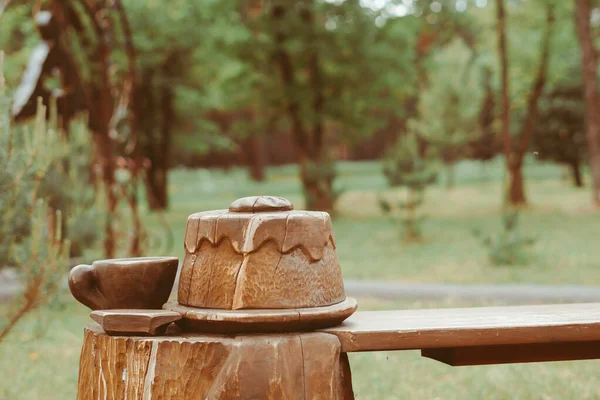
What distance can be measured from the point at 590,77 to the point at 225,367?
1525 cm

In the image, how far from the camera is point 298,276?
2068 mm

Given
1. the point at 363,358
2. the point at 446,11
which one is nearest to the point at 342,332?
the point at 363,358

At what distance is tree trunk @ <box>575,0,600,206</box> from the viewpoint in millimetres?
14875

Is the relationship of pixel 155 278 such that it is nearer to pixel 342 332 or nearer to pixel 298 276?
pixel 298 276

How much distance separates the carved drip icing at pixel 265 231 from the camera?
2.04 meters

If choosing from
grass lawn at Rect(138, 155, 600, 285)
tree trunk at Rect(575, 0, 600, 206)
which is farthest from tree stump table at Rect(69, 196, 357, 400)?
tree trunk at Rect(575, 0, 600, 206)

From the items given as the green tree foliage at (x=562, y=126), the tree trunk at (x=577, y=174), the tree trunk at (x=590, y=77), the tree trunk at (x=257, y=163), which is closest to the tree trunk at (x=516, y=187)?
the tree trunk at (x=590, y=77)

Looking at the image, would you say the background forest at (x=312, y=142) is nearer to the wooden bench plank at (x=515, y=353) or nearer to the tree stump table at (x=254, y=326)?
the tree stump table at (x=254, y=326)

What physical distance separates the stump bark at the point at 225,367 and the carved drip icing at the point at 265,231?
0.88 ft

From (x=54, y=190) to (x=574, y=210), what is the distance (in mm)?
14168

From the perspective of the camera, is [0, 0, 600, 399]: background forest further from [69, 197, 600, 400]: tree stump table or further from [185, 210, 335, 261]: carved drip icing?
[185, 210, 335, 261]: carved drip icing

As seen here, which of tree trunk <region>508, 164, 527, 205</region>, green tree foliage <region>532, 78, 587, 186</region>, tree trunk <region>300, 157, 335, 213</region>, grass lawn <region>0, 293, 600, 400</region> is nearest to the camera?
grass lawn <region>0, 293, 600, 400</region>

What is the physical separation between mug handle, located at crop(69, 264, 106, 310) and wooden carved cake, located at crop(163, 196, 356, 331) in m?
0.30

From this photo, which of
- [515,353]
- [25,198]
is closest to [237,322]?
[515,353]
